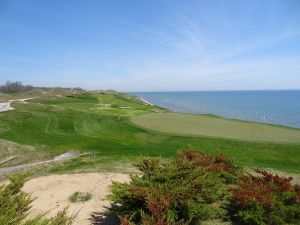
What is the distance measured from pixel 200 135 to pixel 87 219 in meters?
18.5

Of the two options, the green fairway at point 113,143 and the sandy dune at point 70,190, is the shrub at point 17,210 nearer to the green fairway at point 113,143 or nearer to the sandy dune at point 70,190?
the sandy dune at point 70,190

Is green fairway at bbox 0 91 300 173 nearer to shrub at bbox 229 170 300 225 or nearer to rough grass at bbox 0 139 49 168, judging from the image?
rough grass at bbox 0 139 49 168

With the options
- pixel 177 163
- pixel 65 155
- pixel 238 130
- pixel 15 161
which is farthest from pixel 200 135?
pixel 177 163

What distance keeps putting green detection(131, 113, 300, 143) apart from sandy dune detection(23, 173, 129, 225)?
14.4m

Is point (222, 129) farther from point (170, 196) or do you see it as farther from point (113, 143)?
point (170, 196)

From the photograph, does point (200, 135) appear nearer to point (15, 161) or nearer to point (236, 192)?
point (15, 161)

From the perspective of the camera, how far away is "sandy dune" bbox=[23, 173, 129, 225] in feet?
39.1

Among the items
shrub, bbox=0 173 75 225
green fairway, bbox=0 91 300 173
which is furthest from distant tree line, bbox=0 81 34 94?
shrub, bbox=0 173 75 225

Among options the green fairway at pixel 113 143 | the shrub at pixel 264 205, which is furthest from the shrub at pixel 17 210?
the green fairway at pixel 113 143

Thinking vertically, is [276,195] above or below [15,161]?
above

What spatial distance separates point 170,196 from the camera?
363 inches

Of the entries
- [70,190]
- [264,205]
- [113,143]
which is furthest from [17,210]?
[113,143]

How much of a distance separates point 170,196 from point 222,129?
23046 mm

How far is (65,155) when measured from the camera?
23.0 metres
